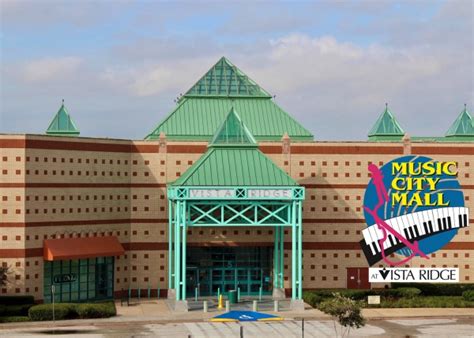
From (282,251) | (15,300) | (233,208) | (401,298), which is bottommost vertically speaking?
(401,298)

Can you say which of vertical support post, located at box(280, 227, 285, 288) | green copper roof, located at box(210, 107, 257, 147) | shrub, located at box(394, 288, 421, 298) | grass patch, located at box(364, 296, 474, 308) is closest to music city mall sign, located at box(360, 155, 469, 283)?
shrub, located at box(394, 288, 421, 298)

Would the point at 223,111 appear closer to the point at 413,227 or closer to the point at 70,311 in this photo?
the point at 413,227

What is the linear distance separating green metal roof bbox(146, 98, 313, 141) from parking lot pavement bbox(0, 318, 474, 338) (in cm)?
1976

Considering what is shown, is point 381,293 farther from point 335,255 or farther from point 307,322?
point 307,322

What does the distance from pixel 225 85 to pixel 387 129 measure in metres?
13.3

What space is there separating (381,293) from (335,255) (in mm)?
5146

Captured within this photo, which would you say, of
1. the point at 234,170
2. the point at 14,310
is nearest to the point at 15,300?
the point at 14,310

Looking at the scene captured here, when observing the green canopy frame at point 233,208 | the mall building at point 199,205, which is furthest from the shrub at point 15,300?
the green canopy frame at point 233,208

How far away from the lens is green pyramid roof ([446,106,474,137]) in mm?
76562

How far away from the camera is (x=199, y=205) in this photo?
64.1 m

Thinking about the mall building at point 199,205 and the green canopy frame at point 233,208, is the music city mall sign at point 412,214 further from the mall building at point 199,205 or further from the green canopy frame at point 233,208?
the green canopy frame at point 233,208

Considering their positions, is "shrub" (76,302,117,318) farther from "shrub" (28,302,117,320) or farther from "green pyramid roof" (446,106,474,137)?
"green pyramid roof" (446,106,474,137)

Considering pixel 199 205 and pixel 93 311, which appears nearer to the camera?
pixel 93 311

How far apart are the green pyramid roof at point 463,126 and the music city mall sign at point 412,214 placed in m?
7.28
